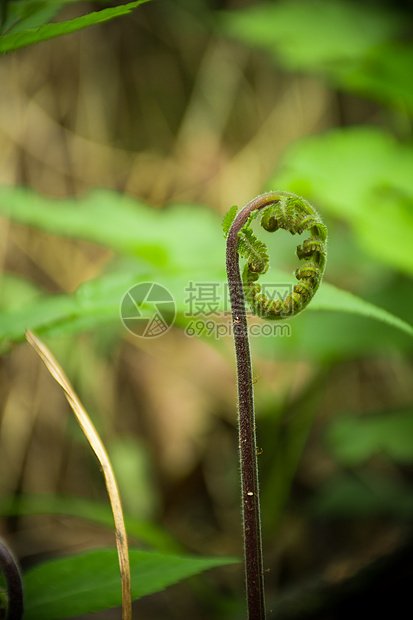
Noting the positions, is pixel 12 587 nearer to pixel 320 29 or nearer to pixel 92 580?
pixel 92 580

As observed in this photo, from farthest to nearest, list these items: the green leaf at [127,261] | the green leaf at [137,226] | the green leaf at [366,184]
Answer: the green leaf at [137,226], the green leaf at [366,184], the green leaf at [127,261]

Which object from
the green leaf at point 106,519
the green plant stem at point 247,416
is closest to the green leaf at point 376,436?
the green leaf at point 106,519

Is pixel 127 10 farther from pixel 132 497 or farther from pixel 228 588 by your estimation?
pixel 132 497

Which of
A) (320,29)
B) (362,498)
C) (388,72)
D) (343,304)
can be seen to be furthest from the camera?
(320,29)

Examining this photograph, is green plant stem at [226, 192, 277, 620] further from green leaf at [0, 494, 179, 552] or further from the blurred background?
green leaf at [0, 494, 179, 552]

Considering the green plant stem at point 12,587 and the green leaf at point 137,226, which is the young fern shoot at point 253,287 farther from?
the green leaf at point 137,226

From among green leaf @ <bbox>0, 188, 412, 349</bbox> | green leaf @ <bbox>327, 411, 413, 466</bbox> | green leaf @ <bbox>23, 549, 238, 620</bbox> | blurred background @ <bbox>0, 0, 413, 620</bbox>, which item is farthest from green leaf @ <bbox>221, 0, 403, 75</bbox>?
green leaf @ <bbox>23, 549, 238, 620</bbox>

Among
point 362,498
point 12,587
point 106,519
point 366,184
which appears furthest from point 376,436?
point 12,587
